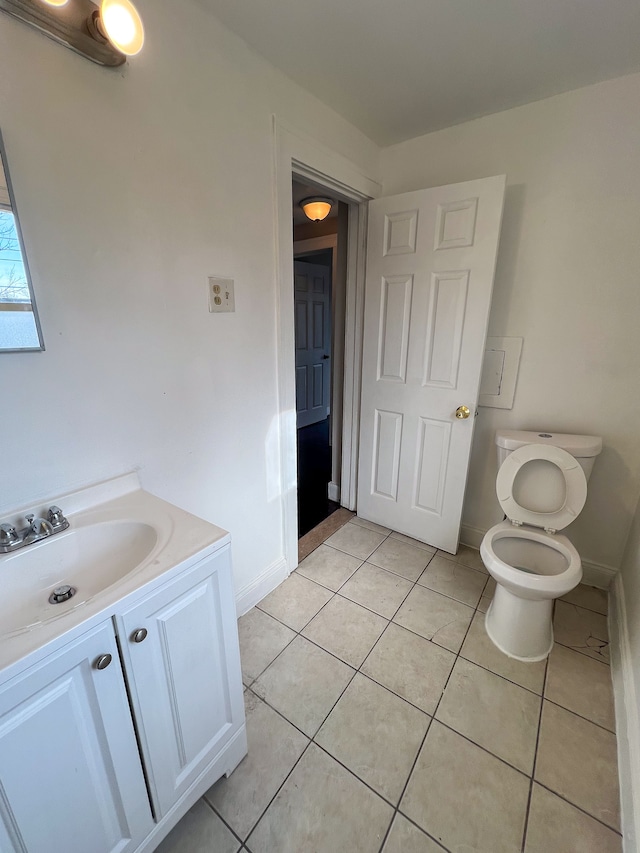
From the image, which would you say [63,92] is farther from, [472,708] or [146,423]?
[472,708]

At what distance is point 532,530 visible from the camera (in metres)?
1.69

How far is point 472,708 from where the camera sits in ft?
4.31

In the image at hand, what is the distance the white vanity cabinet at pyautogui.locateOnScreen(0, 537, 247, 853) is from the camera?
0.64m

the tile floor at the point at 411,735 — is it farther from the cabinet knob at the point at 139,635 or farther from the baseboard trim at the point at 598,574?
the cabinet knob at the point at 139,635

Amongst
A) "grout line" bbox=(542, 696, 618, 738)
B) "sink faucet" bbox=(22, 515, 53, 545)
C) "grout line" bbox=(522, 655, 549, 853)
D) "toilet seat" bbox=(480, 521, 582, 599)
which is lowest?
"grout line" bbox=(522, 655, 549, 853)

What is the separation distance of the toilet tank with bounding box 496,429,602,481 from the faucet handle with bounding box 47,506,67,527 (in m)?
1.74

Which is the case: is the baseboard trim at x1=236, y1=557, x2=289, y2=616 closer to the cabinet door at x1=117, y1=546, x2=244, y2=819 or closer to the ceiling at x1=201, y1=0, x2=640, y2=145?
the cabinet door at x1=117, y1=546, x2=244, y2=819

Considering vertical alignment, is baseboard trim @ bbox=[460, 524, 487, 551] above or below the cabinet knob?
below

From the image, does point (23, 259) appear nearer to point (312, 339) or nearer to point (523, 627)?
point (523, 627)

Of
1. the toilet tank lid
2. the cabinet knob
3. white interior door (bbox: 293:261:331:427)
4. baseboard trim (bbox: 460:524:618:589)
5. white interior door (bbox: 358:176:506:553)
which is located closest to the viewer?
the cabinet knob

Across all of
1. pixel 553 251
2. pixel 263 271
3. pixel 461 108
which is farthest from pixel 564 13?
pixel 263 271

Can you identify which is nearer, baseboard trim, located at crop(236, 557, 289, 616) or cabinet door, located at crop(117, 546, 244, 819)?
cabinet door, located at crop(117, 546, 244, 819)

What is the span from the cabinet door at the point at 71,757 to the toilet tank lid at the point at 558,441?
1.67 meters

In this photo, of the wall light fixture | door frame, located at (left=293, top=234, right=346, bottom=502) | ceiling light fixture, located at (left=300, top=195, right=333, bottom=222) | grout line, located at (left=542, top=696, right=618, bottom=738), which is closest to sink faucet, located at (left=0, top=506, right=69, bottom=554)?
the wall light fixture
